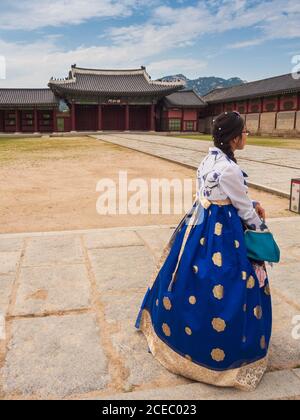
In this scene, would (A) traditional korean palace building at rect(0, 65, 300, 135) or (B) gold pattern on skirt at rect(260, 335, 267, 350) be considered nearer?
(B) gold pattern on skirt at rect(260, 335, 267, 350)

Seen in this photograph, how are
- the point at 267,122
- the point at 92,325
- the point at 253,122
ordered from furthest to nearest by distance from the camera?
the point at 253,122
the point at 267,122
the point at 92,325

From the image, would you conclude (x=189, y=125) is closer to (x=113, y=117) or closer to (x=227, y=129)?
(x=113, y=117)

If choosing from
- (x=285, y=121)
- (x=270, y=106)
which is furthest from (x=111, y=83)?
(x=285, y=121)

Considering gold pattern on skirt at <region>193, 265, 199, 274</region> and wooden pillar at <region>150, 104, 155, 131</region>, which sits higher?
wooden pillar at <region>150, 104, 155, 131</region>

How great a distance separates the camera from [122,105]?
39.0 metres

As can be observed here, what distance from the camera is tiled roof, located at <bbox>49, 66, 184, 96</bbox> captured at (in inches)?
1437

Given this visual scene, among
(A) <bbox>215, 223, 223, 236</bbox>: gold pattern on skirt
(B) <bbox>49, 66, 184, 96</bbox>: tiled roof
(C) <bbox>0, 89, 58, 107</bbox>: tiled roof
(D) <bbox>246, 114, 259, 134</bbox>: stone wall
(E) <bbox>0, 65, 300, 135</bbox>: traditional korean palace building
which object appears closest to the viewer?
(A) <bbox>215, 223, 223, 236</bbox>: gold pattern on skirt

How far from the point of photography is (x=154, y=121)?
39.6 meters

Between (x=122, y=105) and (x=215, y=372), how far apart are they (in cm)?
3875

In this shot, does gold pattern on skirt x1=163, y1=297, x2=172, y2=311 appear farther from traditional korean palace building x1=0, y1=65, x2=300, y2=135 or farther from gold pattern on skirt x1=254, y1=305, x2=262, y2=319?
traditional korean palace building x1=0, y1=65, x2=300, y2=135

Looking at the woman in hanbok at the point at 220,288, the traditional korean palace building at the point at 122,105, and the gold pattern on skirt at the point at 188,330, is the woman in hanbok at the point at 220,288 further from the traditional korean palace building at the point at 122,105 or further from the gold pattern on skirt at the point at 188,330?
the traditional korean palace building at the point at 122,105

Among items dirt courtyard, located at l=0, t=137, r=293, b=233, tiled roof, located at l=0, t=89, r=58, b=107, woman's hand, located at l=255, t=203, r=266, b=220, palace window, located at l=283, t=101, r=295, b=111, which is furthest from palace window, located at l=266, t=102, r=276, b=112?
woman's hand, located at l=255, t=203, r=266, b=220

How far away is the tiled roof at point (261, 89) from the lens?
29828mm

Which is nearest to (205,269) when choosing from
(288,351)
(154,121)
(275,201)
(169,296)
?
(169,296)
